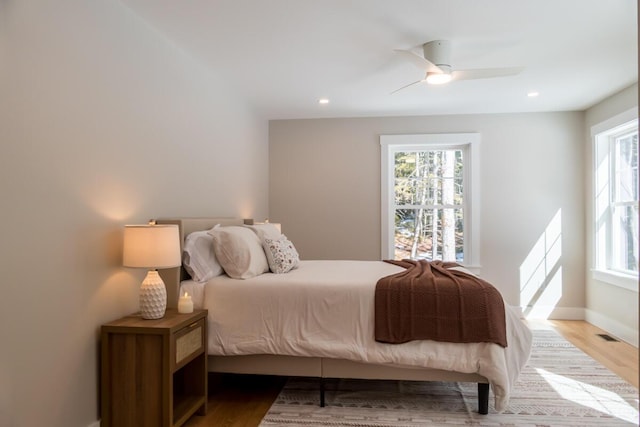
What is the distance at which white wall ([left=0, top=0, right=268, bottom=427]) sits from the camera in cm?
179

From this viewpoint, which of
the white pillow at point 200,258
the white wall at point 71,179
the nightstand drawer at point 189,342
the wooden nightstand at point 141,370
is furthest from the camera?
the white pillow at point 200,258

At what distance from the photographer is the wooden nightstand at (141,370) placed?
2191 mm

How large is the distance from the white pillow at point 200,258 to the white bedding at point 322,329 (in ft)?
0.27

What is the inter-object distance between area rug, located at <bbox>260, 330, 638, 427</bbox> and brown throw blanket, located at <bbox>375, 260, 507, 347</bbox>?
0.47 metres

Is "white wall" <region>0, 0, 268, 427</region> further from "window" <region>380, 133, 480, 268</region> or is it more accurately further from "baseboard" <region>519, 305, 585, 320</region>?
"baseboard" <region>519, 305, 585, 320</region>

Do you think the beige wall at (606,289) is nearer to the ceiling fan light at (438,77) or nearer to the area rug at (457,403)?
the area rug at (457,403)

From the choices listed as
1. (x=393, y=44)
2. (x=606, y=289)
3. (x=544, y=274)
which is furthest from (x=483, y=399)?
(x=544, y=274)

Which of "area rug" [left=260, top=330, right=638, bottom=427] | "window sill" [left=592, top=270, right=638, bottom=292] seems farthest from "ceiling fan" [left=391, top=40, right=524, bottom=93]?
"window sill" [left=592, top=270, right=638, bottom=292]

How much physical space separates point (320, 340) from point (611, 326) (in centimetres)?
350

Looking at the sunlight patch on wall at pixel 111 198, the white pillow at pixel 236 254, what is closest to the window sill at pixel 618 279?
the white pillow at pixel 236 254

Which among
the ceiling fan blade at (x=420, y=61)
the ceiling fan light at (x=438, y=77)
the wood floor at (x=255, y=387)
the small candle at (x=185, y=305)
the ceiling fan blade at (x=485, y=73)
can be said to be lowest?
the wood floor at (x=255, y=387)

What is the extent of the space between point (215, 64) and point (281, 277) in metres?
1.84

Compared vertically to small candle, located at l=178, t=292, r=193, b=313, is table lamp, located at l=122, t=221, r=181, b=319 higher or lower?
higher

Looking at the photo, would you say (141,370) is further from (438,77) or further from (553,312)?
(553,312)
